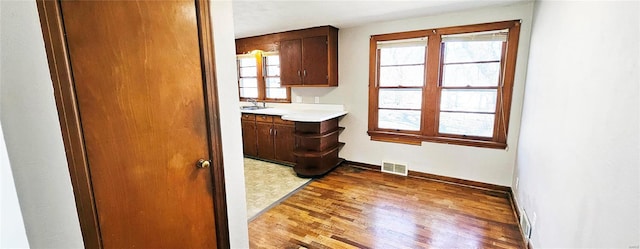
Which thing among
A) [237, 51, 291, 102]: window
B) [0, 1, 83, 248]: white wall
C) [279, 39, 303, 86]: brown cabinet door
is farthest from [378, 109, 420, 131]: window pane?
[0, 1, 83, 248]: white wall

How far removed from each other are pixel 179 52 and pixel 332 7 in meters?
1.91

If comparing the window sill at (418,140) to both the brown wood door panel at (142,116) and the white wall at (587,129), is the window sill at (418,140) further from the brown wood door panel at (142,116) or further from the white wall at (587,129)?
the brown wood door panel at (142,116)

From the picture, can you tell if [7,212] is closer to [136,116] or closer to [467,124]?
[136,116]

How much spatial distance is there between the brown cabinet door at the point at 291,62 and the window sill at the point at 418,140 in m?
1.40

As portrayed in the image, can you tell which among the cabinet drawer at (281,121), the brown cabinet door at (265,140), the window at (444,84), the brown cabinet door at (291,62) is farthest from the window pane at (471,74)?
the brown cabinet door at (265,140)

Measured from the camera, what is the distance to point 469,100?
3.15 meters

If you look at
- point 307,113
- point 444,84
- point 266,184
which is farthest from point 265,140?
point 444,84

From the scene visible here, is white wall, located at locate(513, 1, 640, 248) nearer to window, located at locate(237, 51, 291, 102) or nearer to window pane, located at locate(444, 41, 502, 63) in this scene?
window pane, located at locate(444, 41, 502, 63)

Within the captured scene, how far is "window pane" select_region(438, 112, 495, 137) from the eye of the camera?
3109mm

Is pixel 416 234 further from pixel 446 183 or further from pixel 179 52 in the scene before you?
pixel 179 52

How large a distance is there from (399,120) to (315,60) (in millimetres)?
1466

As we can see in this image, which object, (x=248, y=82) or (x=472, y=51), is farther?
(x=248, y=82)

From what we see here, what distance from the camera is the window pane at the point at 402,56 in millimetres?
3367

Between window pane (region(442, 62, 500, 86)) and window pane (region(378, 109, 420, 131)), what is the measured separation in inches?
22.6
